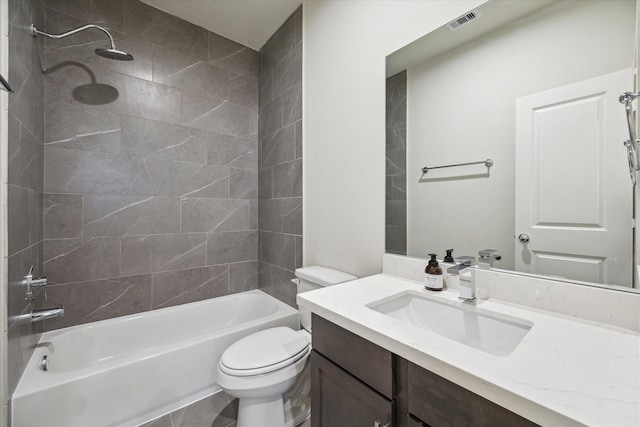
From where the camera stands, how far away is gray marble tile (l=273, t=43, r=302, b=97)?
2.05 m

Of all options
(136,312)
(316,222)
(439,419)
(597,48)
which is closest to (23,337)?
(136,312)

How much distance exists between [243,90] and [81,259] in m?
1.81

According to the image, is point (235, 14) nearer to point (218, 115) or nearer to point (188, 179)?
point (218, 115)

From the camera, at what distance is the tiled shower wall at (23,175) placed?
109 centimetres

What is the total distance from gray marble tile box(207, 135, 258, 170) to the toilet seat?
58.5 inches

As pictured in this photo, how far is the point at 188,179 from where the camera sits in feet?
7.20

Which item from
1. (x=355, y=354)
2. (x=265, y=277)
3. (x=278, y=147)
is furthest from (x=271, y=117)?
(x=355, y=354)

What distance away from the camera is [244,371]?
124 centimetres

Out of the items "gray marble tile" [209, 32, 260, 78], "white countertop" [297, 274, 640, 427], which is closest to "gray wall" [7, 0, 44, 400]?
"gray marble tile" [209, 32, 260, 78]

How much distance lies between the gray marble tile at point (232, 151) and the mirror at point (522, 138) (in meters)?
1.55

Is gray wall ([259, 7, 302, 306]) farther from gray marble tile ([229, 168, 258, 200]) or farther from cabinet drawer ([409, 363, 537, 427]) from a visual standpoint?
cabinet drawer ([409, 363, 537, 427])

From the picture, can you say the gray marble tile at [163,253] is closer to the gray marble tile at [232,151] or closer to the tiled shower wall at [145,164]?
the tiled shower wall at [145,164]

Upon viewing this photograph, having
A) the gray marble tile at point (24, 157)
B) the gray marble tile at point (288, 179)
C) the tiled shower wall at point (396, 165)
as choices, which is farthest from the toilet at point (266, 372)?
the gray marble tile at point (24, 157)

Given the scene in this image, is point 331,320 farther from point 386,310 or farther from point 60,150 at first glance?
point 60,150
